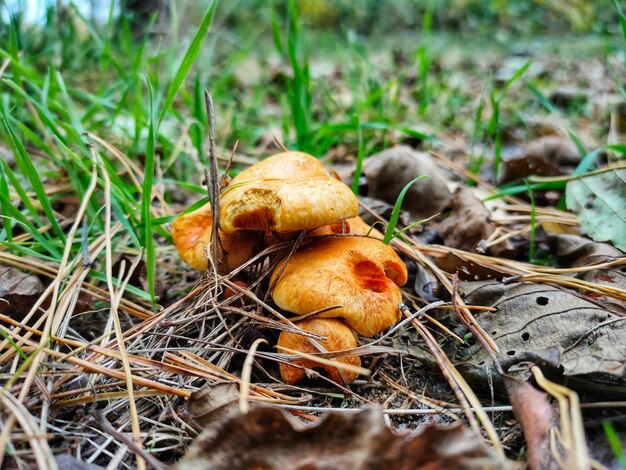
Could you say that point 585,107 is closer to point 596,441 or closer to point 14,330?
point 596,441

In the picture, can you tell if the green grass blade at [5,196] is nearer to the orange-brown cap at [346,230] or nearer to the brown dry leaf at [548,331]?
the orange-brown cap at [346,230]

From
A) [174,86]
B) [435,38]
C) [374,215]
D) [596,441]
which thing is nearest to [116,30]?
[174,86]

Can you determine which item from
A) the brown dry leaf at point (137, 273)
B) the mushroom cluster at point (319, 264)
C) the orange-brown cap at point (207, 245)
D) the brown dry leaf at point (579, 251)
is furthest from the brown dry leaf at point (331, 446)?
the brown dry leaf at point (579, 251)

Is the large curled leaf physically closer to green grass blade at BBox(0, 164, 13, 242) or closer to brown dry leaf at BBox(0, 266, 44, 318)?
brown dry leaf at BBox(0, 266, 44, 318)

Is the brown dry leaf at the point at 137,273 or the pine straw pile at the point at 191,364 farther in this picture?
the brown dry leaf at the point at 137,273

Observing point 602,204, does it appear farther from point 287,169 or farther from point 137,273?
point 137,273

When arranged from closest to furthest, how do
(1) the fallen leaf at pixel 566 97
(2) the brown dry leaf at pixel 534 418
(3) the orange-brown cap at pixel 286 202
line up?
(2) the brown dry leaf at pixel 534 418 < (3) the orange-brown cap at pixel 286 202 < (1) the fallen leaf at pixel 566 97

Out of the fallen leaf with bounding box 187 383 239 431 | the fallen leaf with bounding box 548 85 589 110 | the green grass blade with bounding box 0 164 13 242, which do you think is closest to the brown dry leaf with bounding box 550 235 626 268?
the fallen leaf with bounding box 187 383 239 431
